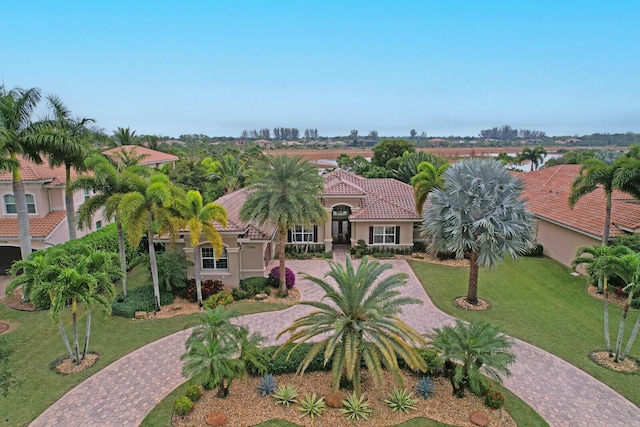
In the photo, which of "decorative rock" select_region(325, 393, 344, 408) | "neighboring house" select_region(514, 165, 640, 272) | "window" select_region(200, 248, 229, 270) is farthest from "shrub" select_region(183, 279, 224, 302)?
"neighboring house" select_region(514, 165, 640, 272)

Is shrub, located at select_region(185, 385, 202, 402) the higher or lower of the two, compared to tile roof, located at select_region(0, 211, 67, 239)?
lower

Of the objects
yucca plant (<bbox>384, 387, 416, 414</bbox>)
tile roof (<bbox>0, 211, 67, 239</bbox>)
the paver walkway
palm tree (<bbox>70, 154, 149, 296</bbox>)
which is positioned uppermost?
palm tree (<bbox>70, 154, 149, 296</bbox>)

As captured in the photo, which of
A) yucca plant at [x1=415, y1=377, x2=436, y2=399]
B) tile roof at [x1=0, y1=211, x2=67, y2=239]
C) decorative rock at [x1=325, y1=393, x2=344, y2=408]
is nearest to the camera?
decorative rock at [x1=325, y1=393, x2=344, y2=408]

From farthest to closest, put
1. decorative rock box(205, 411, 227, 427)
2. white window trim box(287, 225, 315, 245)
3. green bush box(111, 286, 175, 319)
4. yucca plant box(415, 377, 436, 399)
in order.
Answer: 1. white window trim box(287, 225, 315, 245)
2. green bush box(111, 286, 175, 319)
3. yucca plant box(415, 377, 436, 399)
4. decorative rock box(205, 411, 227, 427)

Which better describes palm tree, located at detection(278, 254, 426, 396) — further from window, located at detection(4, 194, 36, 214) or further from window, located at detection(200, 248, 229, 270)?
window, located at detection(4, 194, 36, 214)

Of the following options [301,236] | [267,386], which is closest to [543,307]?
[267,386]

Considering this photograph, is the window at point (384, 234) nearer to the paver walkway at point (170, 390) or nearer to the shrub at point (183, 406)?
the paver walkway at point (170, 390)

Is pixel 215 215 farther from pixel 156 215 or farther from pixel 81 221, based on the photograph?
pixel 81 221

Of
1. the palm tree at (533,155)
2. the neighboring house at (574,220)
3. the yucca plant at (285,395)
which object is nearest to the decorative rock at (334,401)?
the yucca plant at (285,395)
